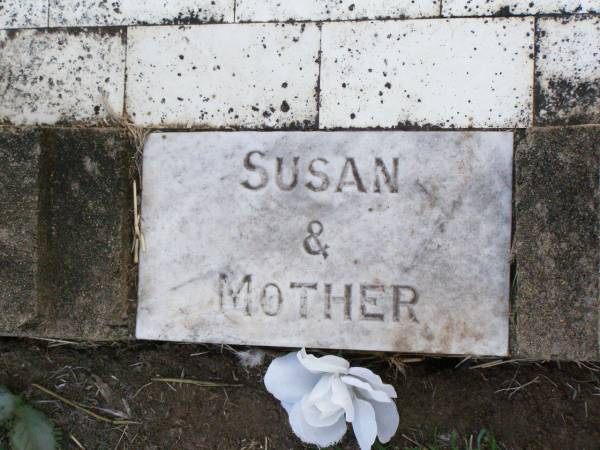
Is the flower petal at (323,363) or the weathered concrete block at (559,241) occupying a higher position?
the weathered concrete block at (559,241)

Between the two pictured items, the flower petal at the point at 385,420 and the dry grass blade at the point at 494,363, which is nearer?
the flower petal at the point at 385,420

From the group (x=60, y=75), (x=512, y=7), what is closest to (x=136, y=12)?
(x=60, y=75)

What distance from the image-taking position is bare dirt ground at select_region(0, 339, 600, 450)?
2.32m

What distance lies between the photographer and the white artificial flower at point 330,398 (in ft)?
6.98

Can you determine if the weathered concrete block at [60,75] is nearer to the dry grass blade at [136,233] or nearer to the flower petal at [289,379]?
the dry grass blade at [136,233]

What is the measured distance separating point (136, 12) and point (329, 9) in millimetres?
812

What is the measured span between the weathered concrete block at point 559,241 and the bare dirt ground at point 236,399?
29 centimetres

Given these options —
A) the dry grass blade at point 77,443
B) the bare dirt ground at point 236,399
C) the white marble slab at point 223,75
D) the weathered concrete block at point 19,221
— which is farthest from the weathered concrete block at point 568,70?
the dry grass blade at point 77,443

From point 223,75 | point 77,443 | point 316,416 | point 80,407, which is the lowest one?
point 77,443

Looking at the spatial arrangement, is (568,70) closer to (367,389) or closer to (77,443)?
(367,389)

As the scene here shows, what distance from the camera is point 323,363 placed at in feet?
7.07

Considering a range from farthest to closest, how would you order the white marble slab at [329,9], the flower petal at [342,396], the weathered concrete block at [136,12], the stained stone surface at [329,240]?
1. the weathered concrete block at [136,12]
2. the white marble slab at [329,9]
3. the stained stone surface at [329,240]
4. the flower petal at [342,396]

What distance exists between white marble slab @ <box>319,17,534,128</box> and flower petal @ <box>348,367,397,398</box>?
0.94m

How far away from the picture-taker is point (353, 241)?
224 centimetres
